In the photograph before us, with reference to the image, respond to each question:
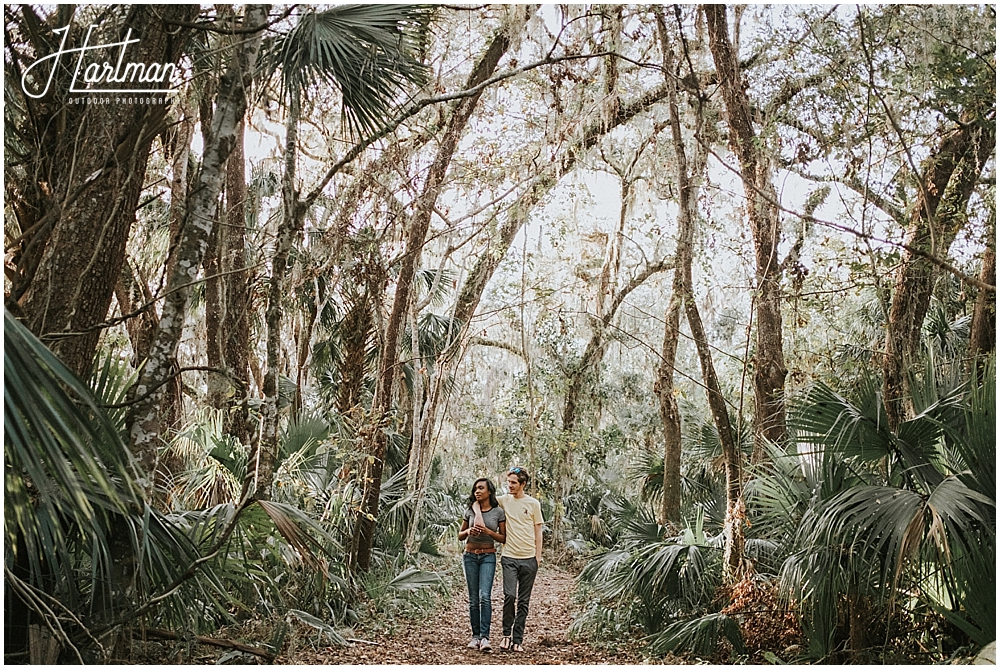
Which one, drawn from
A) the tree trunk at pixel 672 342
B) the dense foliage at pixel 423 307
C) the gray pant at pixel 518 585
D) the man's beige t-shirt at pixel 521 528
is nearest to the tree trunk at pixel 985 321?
the dense foliage at pixel 423 307

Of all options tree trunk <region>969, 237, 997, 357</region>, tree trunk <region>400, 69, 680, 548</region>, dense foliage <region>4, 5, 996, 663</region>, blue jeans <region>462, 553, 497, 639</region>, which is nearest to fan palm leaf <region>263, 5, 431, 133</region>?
dense foliage <region>4, 5, 996, 663</region>

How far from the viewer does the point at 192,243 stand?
3984mm

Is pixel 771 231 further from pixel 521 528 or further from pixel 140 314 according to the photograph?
pixel 140 314

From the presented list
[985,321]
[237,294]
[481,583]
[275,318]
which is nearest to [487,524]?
[481,583]

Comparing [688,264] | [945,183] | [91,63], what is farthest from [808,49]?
[91,63]

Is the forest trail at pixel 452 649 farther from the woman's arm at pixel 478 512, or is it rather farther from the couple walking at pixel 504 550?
the woman's arm at pixel 478 512

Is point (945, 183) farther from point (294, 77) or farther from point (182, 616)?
point (182, 616)

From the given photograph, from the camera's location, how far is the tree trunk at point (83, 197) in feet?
12.6

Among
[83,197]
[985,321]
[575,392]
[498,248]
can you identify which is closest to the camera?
[83,197]

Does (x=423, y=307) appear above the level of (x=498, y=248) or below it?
below

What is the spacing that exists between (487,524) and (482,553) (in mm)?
183

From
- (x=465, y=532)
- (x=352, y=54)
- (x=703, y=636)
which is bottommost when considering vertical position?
(x=703, y=636)

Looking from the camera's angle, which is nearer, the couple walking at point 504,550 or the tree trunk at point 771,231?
the couple walking at point 504,550
